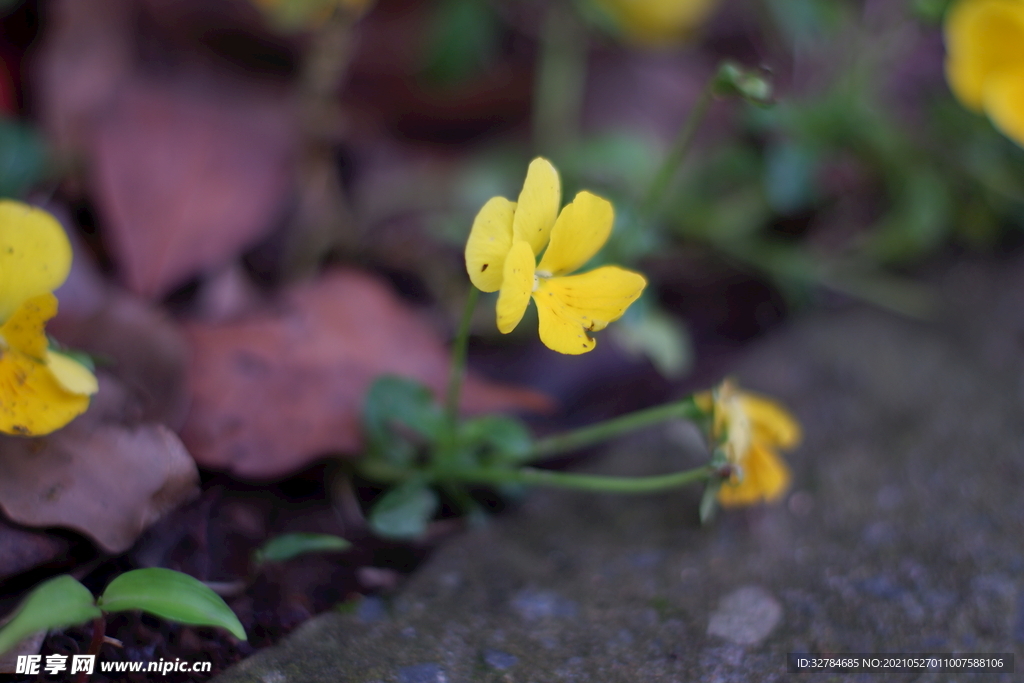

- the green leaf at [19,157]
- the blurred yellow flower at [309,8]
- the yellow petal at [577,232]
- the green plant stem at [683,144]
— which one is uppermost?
the blurred yellow flower at [309,8]

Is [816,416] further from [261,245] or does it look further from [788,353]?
[261,245]

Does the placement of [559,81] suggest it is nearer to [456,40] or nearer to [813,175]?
[456,40]

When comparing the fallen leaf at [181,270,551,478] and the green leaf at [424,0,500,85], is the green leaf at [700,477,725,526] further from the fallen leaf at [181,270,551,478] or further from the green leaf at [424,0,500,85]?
the green leaf at [424,0,500,85]

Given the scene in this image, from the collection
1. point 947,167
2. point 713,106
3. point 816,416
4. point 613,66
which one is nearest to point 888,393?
point 816,416

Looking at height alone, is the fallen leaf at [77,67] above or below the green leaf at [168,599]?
above

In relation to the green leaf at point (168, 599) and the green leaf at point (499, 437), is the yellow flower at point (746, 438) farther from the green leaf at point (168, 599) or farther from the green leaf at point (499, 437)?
the green leaf at point (168, 599)

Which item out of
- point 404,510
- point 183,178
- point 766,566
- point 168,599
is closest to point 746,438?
point 766,566

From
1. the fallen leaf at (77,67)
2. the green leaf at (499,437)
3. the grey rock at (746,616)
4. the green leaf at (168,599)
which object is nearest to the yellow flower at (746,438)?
the grey rock at (746,616)

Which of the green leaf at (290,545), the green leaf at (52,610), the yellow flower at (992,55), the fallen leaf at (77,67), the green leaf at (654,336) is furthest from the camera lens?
the fallen leaf at (77,67)
